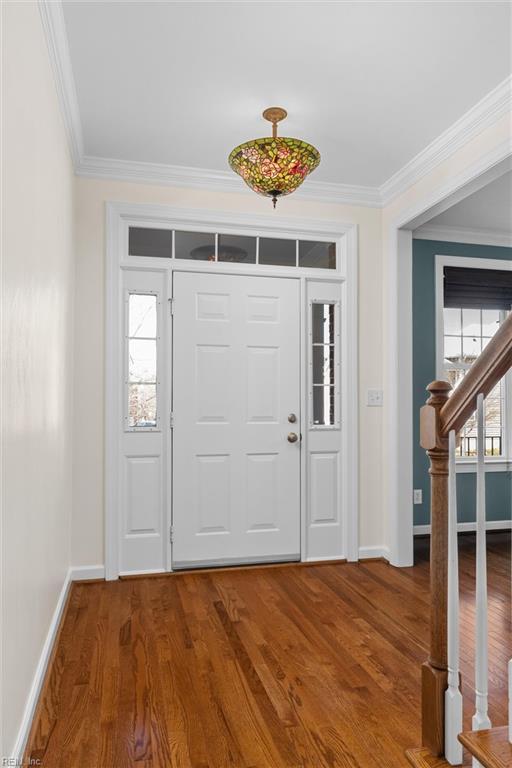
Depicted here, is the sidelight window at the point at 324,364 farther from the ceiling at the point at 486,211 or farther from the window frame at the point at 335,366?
the ceiling at the point at 486,211

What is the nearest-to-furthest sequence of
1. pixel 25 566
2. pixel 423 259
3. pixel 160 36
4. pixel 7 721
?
pixel 7 721 < pixel 25 566 < pixel 160 36 < pixel 423 259

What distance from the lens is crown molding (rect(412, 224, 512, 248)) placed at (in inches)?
179

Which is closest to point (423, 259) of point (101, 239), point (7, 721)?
point (101, 239)

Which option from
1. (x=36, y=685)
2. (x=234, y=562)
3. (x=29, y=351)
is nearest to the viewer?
(x=29, y=351)

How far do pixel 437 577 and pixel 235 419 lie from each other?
7.38 feet

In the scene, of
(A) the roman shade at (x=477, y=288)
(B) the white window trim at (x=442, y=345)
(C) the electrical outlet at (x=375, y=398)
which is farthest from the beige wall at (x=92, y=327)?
(A) the roman shade at (x=477, y=288)

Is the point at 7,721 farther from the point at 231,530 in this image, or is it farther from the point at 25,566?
the point at 231,530

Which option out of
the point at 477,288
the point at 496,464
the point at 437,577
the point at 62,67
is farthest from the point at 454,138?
the point at 496,464

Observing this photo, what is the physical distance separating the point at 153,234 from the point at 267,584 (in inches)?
95.2

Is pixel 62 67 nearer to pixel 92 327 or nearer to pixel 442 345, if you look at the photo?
pixel 92 327

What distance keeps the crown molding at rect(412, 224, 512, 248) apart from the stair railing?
3.28m

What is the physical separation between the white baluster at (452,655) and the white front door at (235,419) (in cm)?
229

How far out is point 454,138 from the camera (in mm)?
3062

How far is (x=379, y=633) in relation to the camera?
8.69 feet
